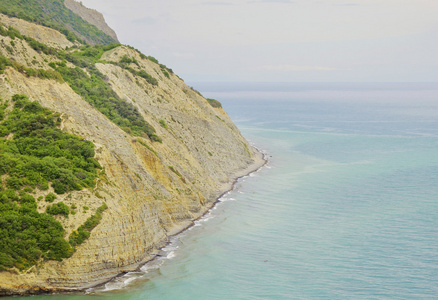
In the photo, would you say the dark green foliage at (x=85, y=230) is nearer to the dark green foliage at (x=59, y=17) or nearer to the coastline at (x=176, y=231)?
the coastline at (x=176, y=231)

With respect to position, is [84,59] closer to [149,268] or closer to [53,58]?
[53,58]

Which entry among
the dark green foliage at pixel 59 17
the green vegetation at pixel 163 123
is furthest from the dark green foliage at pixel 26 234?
the dark green foliage at pixel 59 17

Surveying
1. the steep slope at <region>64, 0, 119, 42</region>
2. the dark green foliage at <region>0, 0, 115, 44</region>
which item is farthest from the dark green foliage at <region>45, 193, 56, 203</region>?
the steep slope at <region>64, 0, 119, 42</region>

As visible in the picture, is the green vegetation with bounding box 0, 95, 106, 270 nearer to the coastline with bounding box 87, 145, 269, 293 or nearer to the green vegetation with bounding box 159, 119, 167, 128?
the coastline with bounding box 87, 145, 269, 293

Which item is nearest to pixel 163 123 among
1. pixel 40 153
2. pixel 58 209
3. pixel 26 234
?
pixel 40 153

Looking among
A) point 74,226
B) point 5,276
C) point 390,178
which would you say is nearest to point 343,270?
point 74,226
